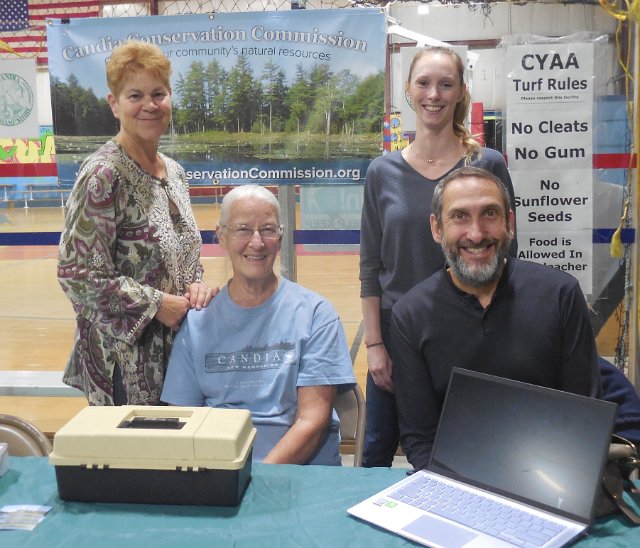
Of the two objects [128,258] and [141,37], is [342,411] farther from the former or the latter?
[141,37]

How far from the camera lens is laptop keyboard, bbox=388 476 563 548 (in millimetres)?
1221

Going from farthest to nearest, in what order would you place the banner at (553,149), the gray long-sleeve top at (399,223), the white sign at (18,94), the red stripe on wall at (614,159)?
1. the white sign at (18,94)
2. the red stripe on wall at (614,159)
3. the banner at (553,149)
4. the gray long-sleeve top at (399,223)

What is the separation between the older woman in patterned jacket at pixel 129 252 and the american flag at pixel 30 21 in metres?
1.61

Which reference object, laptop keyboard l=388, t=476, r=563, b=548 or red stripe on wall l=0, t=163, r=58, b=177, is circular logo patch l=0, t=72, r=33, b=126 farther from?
laptop keyboard l=388, t=476, r=563, b=548

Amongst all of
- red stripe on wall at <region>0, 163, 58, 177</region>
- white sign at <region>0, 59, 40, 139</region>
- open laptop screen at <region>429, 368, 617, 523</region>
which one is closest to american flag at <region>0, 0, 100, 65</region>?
white sign at <region>0, 59, 40, 139</region>

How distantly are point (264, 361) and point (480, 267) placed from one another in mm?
648

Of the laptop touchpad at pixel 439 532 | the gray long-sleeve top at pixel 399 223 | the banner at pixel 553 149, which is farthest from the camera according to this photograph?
the banner at pixel 553 149

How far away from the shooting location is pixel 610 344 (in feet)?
11.6

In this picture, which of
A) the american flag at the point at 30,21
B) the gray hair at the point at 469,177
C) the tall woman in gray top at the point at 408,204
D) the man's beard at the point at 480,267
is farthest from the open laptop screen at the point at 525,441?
the american flag at the point at 30,21

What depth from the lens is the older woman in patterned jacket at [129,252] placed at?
205cm

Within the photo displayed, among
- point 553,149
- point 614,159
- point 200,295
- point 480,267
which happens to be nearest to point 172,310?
point 200,295

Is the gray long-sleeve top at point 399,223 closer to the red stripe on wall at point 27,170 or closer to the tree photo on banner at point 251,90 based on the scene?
the tree photo on banner at point 251,90

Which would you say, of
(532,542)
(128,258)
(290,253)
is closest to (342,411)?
(128,258)

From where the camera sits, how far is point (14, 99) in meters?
3.50
